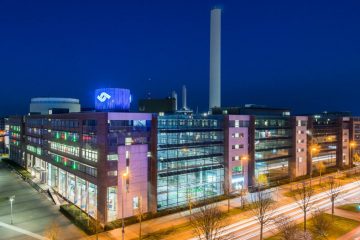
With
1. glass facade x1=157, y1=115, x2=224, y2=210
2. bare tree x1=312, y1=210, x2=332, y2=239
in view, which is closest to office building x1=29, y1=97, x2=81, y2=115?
glass facade x1=157, y1=115, x2=224, y2=210

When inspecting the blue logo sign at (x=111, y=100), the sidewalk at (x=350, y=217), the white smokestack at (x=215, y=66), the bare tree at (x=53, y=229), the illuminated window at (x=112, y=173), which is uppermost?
the white smokestack at (x=215, y=66)

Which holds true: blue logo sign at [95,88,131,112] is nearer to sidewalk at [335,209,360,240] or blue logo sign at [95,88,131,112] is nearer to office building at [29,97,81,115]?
sidewalk at [335,209,360,240]

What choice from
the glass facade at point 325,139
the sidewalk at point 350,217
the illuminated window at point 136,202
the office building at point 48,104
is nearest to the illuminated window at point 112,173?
the illuminated window at point 136,202

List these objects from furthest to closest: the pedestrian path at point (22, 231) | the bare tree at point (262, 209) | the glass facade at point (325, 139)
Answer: the glass facade at point (325, 139)
the bare tree at point (262, 209)
the pedestrian path at point (22, 231)

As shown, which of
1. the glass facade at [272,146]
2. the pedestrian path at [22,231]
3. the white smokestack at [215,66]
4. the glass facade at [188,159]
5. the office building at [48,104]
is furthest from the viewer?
the white smokestack at [215,66]

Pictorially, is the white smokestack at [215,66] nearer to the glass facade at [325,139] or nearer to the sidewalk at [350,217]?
the glass facade at [325,139]

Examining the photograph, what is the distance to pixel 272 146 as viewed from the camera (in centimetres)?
8112

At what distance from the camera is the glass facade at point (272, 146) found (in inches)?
3054

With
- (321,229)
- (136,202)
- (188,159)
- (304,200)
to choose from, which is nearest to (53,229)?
(136,202)

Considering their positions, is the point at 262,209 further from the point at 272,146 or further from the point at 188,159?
the point at 272,146

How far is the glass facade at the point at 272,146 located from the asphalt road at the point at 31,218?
51.1 metres

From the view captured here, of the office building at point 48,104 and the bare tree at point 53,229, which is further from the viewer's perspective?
the office building at point 48,104

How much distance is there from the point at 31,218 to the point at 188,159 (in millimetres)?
32741

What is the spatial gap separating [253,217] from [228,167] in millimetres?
17532
